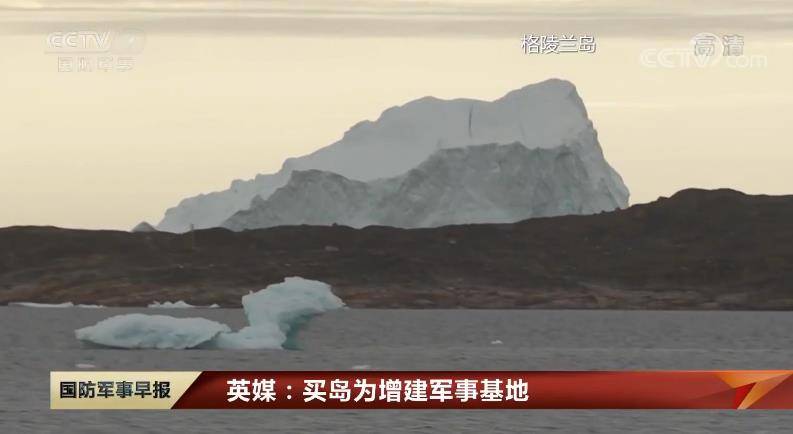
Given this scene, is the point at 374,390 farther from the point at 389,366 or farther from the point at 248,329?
the point at 248,329

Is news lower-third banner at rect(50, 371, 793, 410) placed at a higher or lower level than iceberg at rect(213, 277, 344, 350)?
lower

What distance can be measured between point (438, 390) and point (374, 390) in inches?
51.3

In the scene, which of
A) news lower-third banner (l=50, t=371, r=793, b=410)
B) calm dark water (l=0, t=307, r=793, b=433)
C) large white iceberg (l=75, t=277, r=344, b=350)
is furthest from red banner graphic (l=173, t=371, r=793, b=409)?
large white iceberg (l=75, t=277, r=344, b=350)

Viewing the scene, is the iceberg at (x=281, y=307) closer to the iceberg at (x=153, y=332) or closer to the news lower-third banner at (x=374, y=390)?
the iceberg at (x=153, y=332)

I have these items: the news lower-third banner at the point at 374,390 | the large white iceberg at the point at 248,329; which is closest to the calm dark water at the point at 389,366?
the large white iceberg at the point at 248,329

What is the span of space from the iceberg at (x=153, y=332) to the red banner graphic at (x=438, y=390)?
48477 mm

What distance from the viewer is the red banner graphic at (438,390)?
96.9ft

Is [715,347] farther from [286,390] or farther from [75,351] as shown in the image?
[286,390]

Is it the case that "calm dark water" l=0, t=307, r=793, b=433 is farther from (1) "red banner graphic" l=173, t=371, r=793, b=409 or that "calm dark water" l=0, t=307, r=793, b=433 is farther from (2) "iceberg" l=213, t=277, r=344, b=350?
(1) "red banner graphic" l=173, t=371, r=793, b=409

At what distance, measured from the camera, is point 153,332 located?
82562 millimetres

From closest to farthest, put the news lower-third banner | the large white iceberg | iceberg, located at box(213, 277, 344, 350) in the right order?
the news lower-third banner → iceberg, located at box(213, 277, 344, 350) → the large white iceberg

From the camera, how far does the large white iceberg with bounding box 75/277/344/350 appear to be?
3019 inches

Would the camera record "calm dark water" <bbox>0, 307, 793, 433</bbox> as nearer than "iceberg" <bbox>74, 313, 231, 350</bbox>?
Yes
